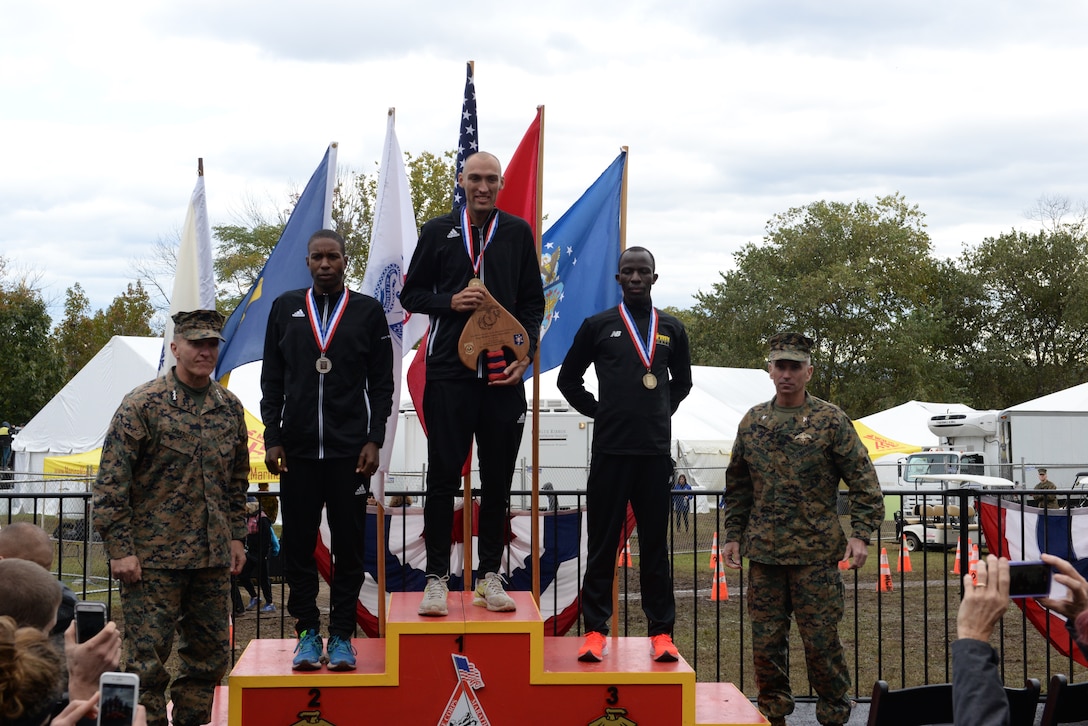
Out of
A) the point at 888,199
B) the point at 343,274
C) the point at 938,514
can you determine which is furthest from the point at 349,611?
the point at 888,199

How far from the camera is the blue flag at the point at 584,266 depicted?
752cm

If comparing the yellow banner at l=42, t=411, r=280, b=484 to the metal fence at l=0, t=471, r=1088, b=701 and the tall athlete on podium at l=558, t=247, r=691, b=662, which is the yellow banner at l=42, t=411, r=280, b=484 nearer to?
the metal fence at l=0, t=471, r=1088, b=701

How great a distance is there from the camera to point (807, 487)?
19.0 ft

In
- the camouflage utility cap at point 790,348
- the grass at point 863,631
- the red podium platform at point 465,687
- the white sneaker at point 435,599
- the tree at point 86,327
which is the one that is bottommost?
the grass at point 863,631

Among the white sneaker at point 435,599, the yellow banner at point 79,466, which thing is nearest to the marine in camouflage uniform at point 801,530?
the white sneaker at point 435,599

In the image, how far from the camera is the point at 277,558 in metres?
14.0

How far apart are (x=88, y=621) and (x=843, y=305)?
4567 centimetres

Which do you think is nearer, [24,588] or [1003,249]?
[24,588]

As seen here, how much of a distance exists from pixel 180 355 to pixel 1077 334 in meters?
49.5

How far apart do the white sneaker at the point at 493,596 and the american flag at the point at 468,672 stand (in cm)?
34

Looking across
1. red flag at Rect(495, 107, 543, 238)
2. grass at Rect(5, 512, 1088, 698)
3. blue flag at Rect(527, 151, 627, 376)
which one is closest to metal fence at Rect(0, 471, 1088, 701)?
grass at Rect(5, 512, 1088, 698)

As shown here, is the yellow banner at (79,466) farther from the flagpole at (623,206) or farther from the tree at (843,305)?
the tree at (843,305)

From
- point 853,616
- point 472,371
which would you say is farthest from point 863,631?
point 472,371

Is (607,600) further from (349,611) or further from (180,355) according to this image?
(180,355)
